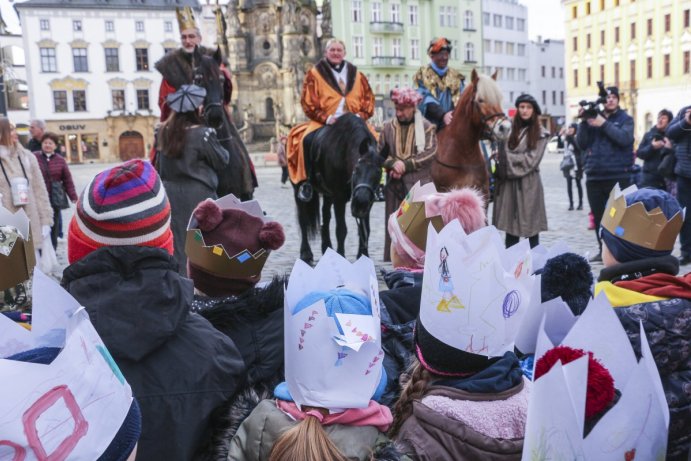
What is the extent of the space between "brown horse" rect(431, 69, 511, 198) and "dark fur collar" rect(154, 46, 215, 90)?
109 inches

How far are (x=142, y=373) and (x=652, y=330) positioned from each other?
5.67ft

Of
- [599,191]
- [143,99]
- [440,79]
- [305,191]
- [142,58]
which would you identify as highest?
[142,58]

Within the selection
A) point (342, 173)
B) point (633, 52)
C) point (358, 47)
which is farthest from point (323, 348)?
point (358, 47)

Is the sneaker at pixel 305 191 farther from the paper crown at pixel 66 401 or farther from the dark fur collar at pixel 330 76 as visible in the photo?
the paper crown at pixel 66 401

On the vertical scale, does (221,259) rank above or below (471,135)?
below

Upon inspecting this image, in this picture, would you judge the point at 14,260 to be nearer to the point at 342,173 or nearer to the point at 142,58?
the point at 342,173

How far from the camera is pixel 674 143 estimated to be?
347 inches

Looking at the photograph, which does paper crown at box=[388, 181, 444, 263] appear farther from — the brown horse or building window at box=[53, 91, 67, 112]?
building window at box=[53, 91, 67, 112]

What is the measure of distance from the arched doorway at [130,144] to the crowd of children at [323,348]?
65716mm

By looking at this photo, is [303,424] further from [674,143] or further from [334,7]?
[334,7]

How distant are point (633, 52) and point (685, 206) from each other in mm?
60936

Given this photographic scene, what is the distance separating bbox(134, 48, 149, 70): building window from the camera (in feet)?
224

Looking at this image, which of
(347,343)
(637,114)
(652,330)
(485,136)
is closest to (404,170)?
(485,136)

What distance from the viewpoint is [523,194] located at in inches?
328
